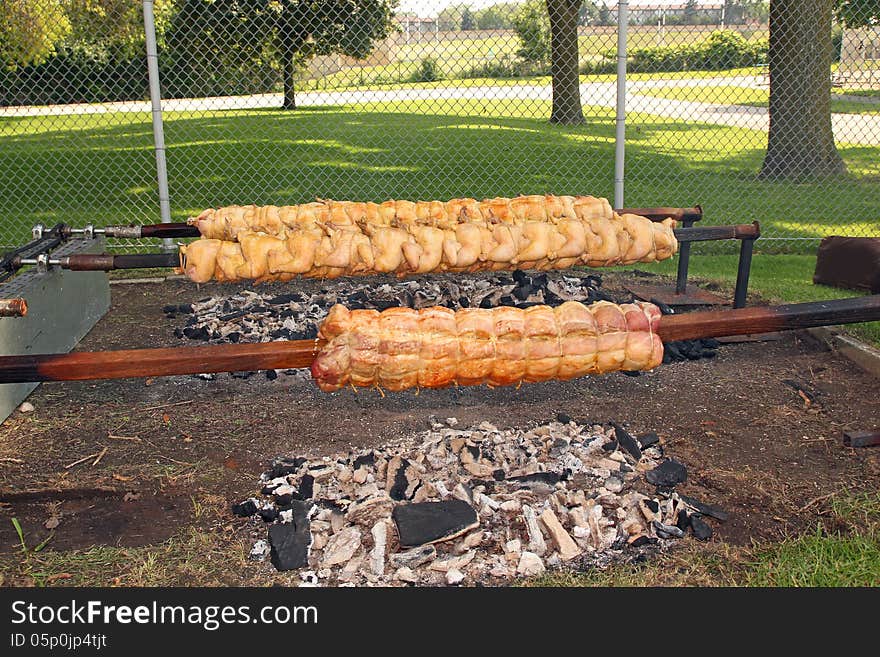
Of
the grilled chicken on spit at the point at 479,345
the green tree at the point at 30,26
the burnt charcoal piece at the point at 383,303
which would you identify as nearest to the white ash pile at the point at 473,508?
the grilled chicken on spit at the point at 479,345

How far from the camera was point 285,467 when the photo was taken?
429 centimetres

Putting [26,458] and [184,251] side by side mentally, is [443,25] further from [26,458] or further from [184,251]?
[26,458]

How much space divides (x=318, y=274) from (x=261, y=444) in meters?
1.02

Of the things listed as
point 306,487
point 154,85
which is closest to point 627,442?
point 306,487

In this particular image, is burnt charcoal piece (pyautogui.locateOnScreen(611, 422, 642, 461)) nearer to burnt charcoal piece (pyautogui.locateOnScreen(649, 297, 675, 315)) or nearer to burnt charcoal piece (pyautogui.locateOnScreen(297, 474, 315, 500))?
burnt charcoal piece (pyautogui.locateOnScreen(297, 474, 315, 500))

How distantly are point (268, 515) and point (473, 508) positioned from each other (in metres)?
0.93

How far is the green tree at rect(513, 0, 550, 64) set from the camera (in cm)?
1360

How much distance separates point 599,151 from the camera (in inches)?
642

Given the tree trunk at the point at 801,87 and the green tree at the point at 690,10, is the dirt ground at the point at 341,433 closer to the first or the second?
the tree trunk at the point at 801,87

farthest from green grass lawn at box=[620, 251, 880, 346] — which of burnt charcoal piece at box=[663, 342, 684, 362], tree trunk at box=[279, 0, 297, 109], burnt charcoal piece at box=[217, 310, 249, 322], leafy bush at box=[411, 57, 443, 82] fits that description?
tree trunk at box=[279, 0, 297, 109]

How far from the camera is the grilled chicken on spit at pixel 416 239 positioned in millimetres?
4828

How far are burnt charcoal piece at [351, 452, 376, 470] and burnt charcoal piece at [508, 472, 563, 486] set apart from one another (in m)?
0.70

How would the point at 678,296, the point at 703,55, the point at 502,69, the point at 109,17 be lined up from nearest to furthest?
the point at 678,296 < the point at 502,69 < the point at 703,55 < the point at 109,17

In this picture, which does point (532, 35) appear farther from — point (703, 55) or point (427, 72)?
point (703, 55)
